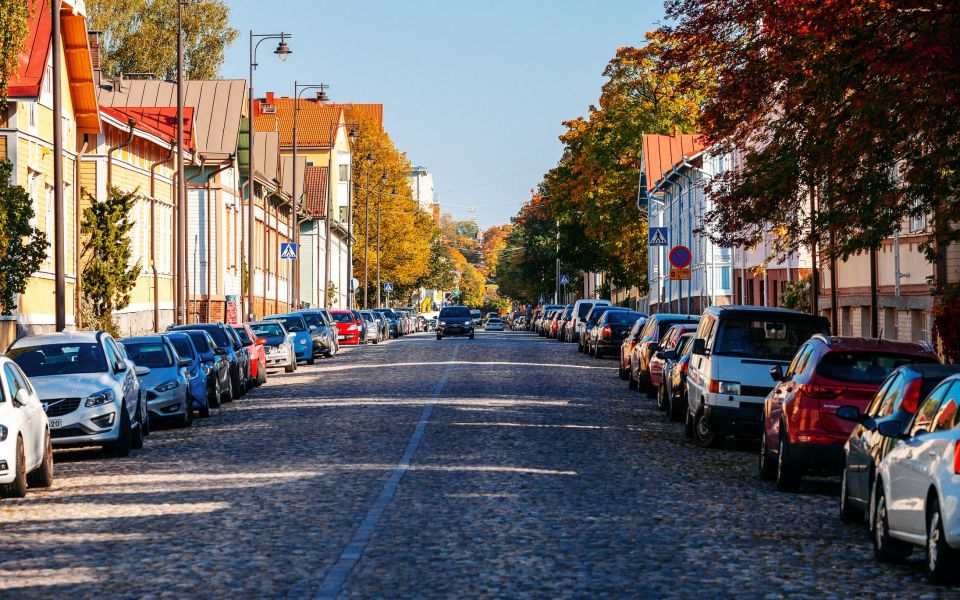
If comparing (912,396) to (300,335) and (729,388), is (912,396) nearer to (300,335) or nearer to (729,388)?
(729,388)

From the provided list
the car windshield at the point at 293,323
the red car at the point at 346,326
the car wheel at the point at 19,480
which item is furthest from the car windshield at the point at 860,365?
the red car at the point at 346,326

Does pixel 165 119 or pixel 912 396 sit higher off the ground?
pixel 165 119

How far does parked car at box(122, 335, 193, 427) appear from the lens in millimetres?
23641

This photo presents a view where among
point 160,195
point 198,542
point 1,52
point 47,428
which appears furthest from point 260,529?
point 160,195

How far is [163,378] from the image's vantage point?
78.3 feet

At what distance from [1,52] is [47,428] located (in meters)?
13.2

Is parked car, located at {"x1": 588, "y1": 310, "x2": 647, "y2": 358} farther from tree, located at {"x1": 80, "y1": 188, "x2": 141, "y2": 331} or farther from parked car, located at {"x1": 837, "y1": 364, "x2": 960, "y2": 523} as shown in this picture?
parked car, located at {"x1": 837, "y1": 364, "x2": 960, "y2": 523}

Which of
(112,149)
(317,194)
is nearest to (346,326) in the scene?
(112,149)

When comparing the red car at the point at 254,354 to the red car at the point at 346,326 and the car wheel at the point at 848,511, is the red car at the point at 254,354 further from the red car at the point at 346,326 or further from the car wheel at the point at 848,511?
the red car at the point at 346,326

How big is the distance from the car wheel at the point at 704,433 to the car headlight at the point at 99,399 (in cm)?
758

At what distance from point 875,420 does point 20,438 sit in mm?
8050

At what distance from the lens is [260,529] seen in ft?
39.9

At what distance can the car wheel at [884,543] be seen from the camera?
35.1 ft

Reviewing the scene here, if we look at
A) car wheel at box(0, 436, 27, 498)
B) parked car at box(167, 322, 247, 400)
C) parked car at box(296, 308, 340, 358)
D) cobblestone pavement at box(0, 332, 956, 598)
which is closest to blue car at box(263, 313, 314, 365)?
parked car at box(296, 308, 340, 358)
